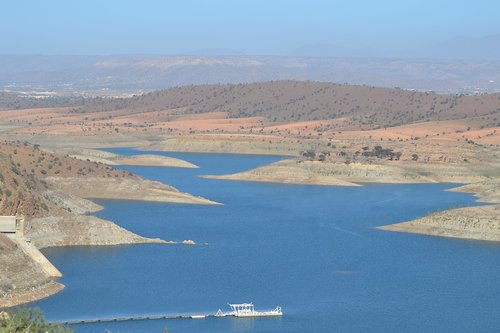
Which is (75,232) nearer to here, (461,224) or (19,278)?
(19,278)

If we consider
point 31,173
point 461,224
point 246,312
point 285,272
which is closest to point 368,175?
point 31,173

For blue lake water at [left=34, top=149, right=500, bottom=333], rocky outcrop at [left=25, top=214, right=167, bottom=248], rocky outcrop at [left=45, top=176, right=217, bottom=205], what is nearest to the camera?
blue lake water at [left=34, top=149, right=500, bottom=333]

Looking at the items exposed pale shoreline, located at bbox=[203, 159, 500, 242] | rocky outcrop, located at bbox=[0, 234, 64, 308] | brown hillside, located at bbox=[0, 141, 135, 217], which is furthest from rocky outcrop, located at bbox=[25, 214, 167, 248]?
exposed pale shoreline, located at bbox=[203, 159, 500, 242]

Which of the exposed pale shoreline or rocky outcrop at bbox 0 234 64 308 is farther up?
rocky outcrop at bbox 0 234 64 308

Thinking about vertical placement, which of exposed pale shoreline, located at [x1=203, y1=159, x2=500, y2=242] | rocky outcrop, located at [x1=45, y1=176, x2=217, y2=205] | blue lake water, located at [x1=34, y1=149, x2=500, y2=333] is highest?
blue lake water, located at [x1=34, y1=149, x2=500, y2=333]

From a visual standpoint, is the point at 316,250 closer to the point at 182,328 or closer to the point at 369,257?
the point at 369,257

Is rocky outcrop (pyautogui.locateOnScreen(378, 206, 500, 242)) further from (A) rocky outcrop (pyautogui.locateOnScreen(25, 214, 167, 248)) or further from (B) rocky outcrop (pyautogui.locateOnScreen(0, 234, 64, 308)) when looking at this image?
(B) rocky outcrop (pyautogui.locateOnScreen(0, 234, 64, 308))

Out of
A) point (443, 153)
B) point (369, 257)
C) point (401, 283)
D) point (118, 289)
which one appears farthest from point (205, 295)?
point (443, 153)

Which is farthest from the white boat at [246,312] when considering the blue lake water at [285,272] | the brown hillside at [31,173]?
the brown hillside at [31,173]
